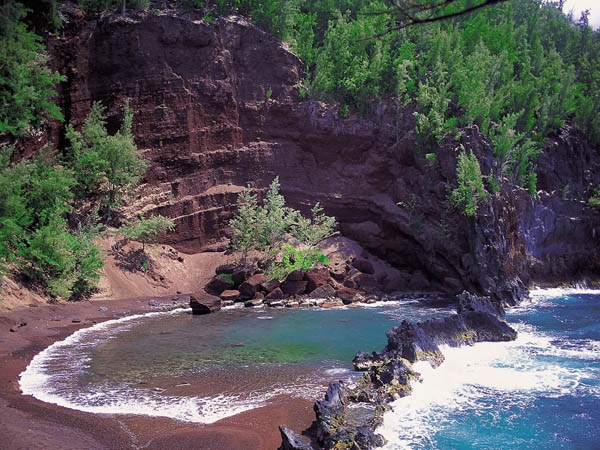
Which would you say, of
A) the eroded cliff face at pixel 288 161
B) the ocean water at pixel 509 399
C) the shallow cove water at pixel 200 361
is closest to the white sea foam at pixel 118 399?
the shallow cove water at pixel 200 361

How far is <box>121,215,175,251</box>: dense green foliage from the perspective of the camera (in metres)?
34.4

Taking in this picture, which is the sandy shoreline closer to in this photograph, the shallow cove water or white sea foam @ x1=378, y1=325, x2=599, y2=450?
the shallow cove water

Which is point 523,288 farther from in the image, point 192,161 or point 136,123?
point 136,123

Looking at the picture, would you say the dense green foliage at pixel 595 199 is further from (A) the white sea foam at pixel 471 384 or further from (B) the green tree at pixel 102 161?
(B) the green tree at pixel 102 161

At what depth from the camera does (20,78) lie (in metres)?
33.2

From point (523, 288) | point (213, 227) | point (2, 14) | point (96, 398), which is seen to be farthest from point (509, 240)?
point (2, 14)

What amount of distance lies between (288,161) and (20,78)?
69.1 ft

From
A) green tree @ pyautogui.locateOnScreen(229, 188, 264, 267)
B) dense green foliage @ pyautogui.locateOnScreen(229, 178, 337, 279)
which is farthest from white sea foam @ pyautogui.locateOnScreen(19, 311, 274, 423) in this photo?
dense green foliage @ pyautogui.locateOnScreen(229, 178, 337, 279)

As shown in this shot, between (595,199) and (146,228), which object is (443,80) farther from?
(146,228)

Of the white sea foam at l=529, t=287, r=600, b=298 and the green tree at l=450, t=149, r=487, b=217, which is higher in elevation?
the green tree at l=450, t=149, r=487, b=217

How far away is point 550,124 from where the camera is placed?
48.9 meters

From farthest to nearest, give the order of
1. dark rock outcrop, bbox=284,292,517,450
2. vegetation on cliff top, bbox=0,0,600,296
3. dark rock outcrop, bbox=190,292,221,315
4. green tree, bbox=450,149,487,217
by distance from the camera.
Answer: green tree, bbox=450,149,487,217 < dark rock outcrop, bbox=190,292,221,315 < vegetation on cliff top, bbox=0,0,600,296 < dark rock outcrop, bbox=284,292,517,450

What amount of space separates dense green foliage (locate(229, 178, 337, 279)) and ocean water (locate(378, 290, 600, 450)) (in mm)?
16260

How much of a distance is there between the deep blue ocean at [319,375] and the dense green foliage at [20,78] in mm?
15863
